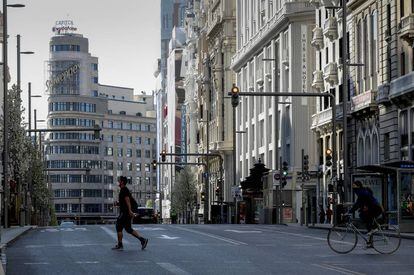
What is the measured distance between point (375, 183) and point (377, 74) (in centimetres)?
1913

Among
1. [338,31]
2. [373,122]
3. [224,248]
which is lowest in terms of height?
[224,248]

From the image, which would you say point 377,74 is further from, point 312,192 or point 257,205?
point 257,205

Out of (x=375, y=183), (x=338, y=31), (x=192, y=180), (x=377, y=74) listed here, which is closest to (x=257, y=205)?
(x=338, y=31)

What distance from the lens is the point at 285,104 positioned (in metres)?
93.8

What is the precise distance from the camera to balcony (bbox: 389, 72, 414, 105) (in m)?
58.7

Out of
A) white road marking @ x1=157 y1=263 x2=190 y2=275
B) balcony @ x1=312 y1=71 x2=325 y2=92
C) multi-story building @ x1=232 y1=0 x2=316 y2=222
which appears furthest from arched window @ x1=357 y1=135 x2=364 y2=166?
white road marking @ x1=157 y1=263 x2=190 y2=275

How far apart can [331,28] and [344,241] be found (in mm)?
48962

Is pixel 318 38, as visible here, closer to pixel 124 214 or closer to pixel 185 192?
pixel 124 214

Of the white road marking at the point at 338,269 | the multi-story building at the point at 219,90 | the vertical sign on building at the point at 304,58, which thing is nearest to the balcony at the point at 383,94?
the vertical sign on building at the point at 304,58

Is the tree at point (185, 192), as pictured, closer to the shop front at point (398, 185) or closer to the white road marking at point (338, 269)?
the shop front at point (398, 185)

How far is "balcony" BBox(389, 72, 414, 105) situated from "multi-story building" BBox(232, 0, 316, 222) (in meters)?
17.4

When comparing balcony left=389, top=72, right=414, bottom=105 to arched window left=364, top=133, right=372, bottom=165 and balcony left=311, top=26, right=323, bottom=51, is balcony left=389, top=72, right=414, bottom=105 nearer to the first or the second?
arched window left=364, top=133, right=372, bottom=165

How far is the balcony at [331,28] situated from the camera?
76125 millimetres

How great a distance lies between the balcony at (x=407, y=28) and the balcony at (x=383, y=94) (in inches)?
140
